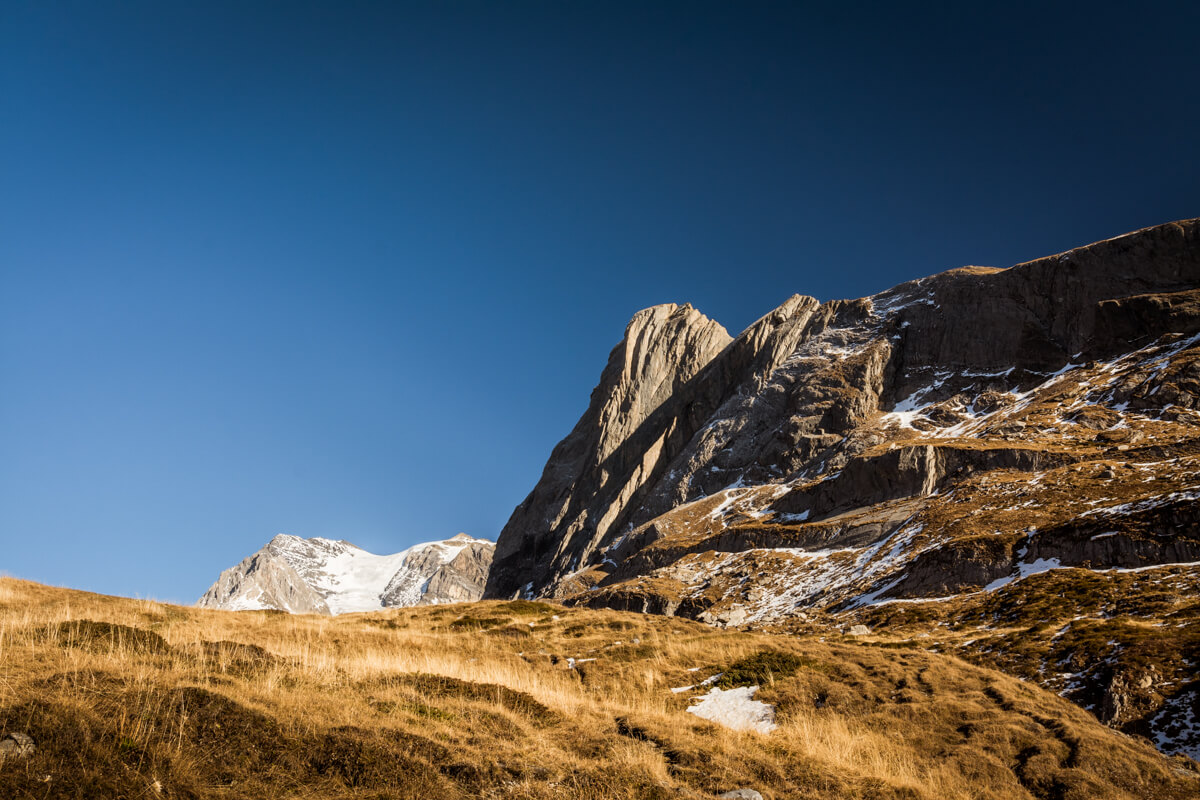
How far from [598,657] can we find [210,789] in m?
13.5

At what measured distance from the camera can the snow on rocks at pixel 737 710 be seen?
13.6 metres

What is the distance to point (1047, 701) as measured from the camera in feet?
48.8

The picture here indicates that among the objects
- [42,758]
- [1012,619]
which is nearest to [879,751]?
[42,758]

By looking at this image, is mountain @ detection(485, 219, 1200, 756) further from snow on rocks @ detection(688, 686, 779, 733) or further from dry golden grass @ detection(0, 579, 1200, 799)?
snow on rocks @ detection(688, 686, 779, 733)

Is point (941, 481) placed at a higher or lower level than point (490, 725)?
higher

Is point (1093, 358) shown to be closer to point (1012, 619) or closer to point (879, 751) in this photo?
point (1012, 619)

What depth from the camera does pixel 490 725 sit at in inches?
402

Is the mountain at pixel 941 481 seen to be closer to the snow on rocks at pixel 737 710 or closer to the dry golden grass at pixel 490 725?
the dry golden grass at pixel 490 725

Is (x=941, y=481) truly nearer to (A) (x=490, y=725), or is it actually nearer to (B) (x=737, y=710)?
(B) (x=737, y=710)

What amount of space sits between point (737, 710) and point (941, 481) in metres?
84.3

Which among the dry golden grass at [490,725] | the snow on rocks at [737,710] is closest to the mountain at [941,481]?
the dry golden grass at [490,725]

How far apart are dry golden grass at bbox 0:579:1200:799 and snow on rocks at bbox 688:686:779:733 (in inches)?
14.8

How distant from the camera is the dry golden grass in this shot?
736cm

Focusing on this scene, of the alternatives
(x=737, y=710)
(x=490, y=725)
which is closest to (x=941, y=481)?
(x=737, y=710)
